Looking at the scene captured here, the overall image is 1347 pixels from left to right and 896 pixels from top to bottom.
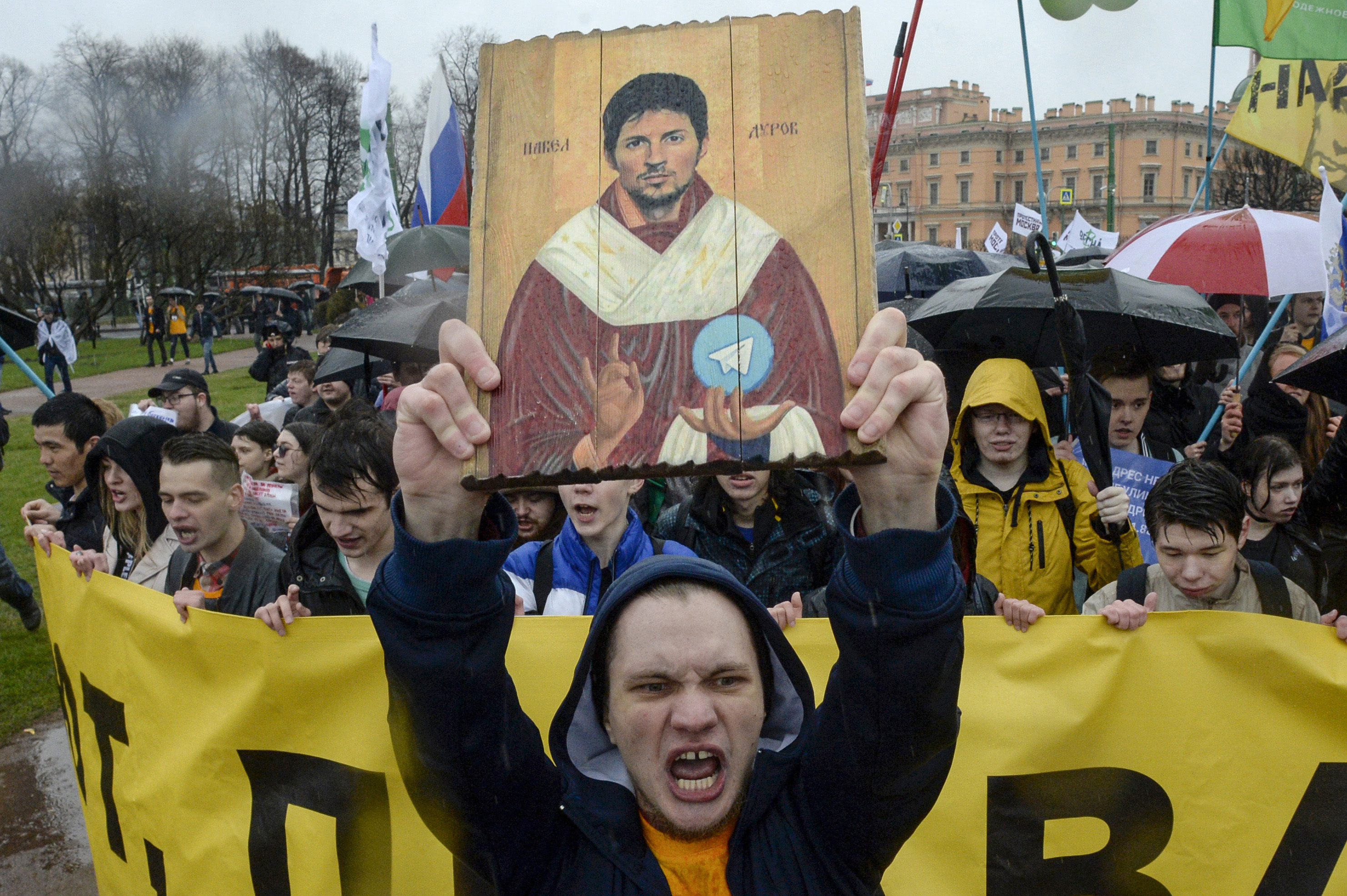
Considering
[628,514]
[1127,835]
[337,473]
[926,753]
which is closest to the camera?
[926,753]

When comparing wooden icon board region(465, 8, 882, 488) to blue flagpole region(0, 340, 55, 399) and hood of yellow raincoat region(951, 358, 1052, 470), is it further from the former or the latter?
blue flagpole region(0, 340, 55, 399)

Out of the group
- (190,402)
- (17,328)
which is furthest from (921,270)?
(17,328)

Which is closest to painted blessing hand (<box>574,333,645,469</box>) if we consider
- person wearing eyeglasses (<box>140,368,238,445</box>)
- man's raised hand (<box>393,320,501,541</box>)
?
man's raised hand (<box>393,320,501,541</box>)

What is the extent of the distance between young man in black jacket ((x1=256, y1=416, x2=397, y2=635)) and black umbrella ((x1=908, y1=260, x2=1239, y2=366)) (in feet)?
7.88

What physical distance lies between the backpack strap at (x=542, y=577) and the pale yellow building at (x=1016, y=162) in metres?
77.5

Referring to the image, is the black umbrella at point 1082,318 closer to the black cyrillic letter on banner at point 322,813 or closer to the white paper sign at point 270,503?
the white paper sign at point 270,503

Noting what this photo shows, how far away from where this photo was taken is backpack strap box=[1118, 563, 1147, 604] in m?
3.09

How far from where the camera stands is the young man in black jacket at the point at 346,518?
311cm

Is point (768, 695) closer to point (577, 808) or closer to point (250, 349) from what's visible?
point (577, 808)

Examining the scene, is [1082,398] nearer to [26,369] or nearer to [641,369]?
[641,369]

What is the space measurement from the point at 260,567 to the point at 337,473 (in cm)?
66

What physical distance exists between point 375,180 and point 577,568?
15.8 feet

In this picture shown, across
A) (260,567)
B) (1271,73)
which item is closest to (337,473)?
(260,567)

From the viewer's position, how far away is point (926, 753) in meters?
1.65
